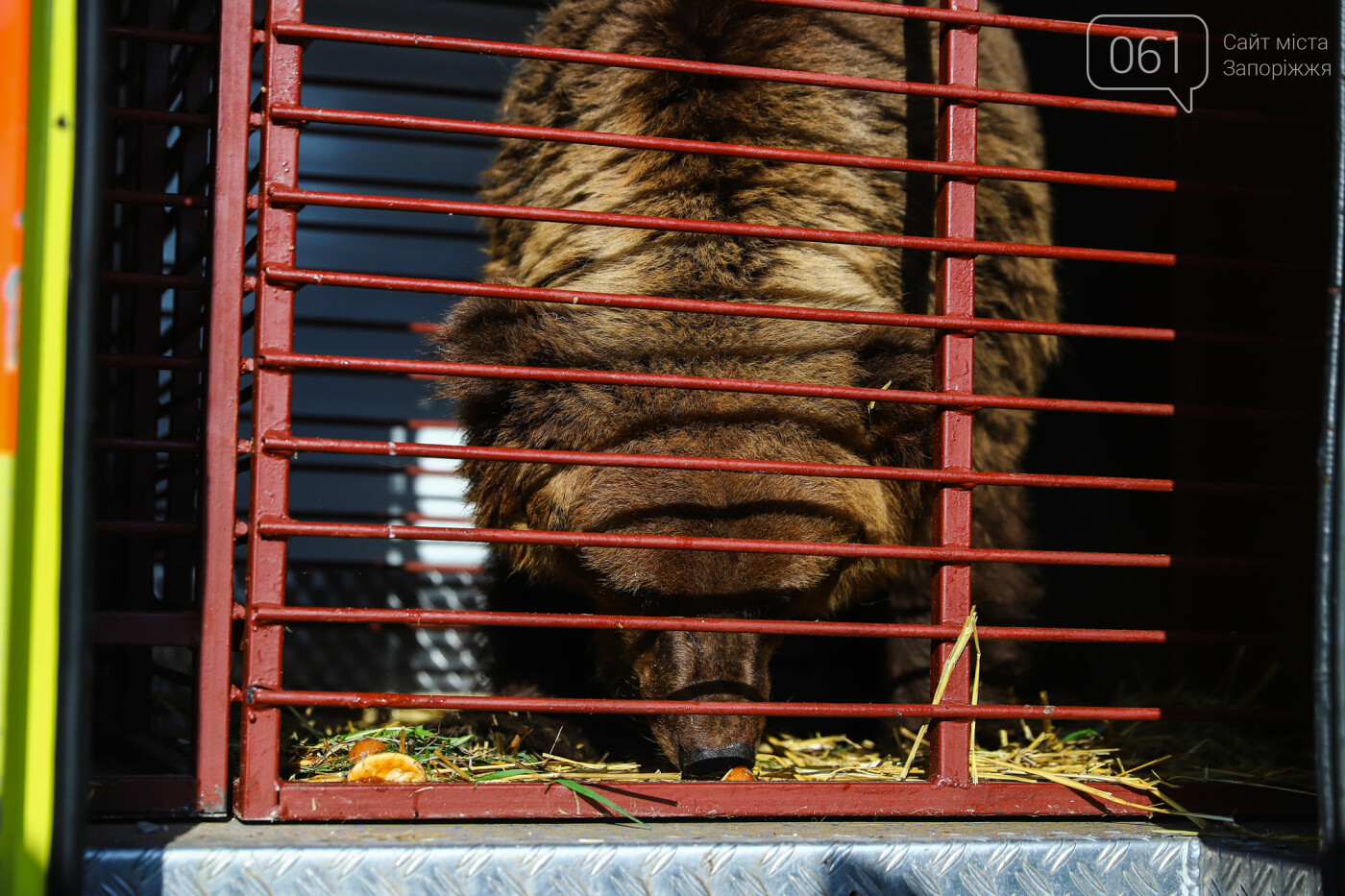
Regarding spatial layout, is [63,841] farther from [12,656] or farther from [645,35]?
[645,35]

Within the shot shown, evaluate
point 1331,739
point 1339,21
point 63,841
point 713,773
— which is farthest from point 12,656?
point 1339,21

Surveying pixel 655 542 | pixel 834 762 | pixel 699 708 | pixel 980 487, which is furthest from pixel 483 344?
pixel 980 487

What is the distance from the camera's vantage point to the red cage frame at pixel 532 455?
1.95m

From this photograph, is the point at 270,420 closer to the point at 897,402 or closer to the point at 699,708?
the point at 699,708

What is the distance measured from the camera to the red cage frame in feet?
6.40

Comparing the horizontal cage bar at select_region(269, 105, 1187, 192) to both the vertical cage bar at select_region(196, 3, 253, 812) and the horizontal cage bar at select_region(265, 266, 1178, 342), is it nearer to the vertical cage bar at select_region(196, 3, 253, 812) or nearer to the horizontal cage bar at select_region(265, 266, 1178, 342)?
the vertical cage bar at select_region(196, 3, 253, 812)

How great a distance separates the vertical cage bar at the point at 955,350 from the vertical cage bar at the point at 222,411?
1421mm

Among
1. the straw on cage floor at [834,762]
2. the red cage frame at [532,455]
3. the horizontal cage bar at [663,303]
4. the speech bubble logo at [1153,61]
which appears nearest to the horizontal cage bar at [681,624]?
the red cage frame at [532,455]

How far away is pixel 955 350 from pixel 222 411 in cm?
149

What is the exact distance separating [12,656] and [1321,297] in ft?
9.54

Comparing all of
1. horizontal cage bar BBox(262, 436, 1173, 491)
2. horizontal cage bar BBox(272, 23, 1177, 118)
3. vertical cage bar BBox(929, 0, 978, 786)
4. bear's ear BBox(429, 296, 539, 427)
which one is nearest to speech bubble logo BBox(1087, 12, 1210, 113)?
horizontal cage bar BBox(272, 23, 1177, 118)

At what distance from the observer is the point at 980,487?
346 centimetres

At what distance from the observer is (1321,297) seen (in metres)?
2.66

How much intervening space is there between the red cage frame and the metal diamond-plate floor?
87 mm
